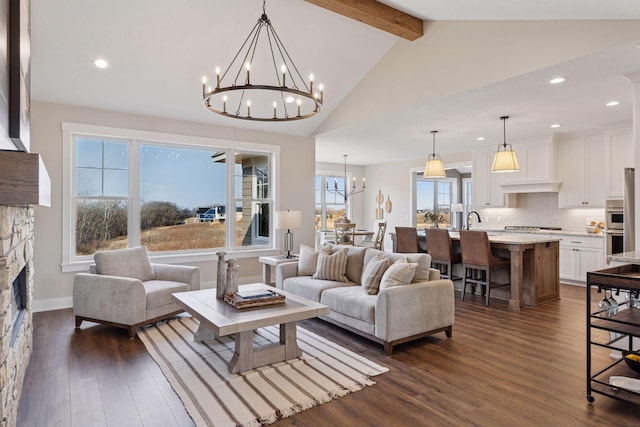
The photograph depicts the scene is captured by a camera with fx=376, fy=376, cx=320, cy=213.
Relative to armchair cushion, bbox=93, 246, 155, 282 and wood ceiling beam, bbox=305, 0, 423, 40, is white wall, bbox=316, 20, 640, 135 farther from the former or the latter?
armchair cushion, bbox=93, 246, 155, 282

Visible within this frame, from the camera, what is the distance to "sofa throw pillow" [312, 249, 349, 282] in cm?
440

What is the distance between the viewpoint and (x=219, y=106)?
5398 millimetres

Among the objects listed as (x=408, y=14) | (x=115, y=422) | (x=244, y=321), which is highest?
(x=408, y=14)

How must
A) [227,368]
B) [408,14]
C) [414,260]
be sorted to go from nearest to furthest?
[227,368] → [414,260] → [408,14]

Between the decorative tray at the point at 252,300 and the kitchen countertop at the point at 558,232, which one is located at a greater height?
the kitchen countertop at the point at 558,232

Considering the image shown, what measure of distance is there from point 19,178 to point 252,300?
6.24 ft

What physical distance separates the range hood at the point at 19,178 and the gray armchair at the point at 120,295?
7.79 feet

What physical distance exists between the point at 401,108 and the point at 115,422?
14.5ft

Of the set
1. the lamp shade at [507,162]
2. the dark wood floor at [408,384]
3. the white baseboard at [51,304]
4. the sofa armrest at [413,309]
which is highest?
the lamp shade at [507,162]

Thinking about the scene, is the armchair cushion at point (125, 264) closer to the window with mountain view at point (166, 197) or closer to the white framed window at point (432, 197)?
the window with mountain view at point (166, 197)

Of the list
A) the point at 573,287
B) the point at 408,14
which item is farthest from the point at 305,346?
the point at 573,287

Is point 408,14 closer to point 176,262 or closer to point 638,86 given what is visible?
point 638,86

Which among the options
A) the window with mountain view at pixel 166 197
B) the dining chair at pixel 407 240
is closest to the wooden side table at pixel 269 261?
the window with mountain view at pixel 166 197

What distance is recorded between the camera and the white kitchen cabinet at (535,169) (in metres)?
6.62
